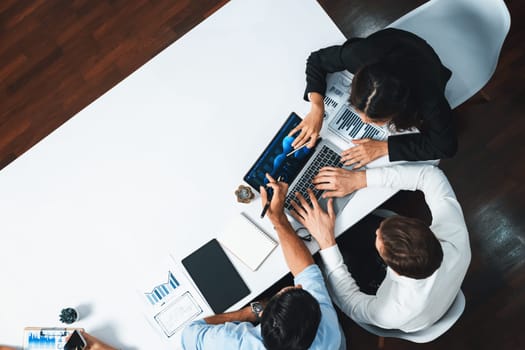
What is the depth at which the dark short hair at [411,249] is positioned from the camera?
4.78 ft

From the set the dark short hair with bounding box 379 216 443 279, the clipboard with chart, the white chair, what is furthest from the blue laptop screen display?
the clipboard with chart

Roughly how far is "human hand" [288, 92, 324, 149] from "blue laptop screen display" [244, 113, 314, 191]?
27 millimetres

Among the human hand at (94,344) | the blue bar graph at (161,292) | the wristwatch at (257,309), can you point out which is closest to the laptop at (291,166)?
the wristwatch at (257,309)

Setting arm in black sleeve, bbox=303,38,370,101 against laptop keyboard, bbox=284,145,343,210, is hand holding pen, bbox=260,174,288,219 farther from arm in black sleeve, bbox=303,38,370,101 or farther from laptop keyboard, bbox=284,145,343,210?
arm in black sleeve, bbox=303,38,370,101

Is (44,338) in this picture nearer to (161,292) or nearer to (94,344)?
(94,344)

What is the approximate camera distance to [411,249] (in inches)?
58.0

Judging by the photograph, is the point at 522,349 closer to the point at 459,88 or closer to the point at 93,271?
the point at 459,88

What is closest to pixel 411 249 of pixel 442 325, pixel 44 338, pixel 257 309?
pixel 442 325

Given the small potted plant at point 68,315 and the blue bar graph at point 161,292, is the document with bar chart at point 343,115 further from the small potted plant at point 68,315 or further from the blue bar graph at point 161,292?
the small potted plant at point 68,315

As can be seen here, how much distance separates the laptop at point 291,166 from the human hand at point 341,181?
4 centimetres

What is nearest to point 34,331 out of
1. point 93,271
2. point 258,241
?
point 93,271

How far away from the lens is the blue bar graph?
178cm

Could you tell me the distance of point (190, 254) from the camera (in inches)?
71.1

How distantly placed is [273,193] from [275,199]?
1.5 inches
